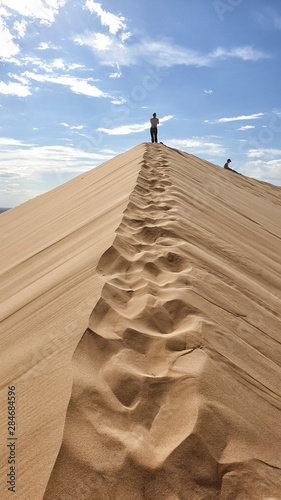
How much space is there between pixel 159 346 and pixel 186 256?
2.68 ft

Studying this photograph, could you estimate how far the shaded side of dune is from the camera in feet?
2.62

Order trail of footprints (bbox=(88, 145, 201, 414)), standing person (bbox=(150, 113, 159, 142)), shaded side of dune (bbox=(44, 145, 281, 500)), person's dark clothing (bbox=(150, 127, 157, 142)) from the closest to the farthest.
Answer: shaded side of dune (bbox=(44, 145, 281, 500)) < trail of footprints (bbox=(88, 145, 201, 414)) < standing person (bbox=(150, 113, 159, 142)) < person's dark clothing (bbox=(150, 127, 157, 142))

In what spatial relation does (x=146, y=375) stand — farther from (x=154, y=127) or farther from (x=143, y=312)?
(x=154, y=127)

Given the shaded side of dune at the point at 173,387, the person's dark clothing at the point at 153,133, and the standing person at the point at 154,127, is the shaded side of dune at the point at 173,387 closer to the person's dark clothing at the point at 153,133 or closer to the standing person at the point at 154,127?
the standing person at the point at 154,127

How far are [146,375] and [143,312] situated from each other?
314 millimetres

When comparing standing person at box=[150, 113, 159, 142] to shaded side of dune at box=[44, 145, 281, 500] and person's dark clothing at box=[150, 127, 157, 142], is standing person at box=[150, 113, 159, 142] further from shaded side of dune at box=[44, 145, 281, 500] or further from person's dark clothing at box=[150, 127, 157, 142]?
shaded side of dune at box=[44, 145, 281, 500]

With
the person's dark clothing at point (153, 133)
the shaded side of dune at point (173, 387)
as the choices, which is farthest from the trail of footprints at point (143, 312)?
the person's dark clothing at point (153, 133)

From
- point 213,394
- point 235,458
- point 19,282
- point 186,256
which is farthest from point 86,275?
point 235,458

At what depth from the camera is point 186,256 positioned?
189 cm

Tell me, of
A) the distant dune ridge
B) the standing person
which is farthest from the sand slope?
the standing person

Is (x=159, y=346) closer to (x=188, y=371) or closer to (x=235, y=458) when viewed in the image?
(x=188, y=371)

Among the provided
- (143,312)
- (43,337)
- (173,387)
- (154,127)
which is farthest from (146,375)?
(154,127)

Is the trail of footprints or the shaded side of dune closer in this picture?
the shaded side of dune

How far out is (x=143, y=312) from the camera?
4.34 ft
